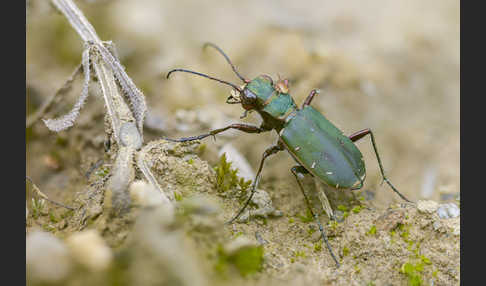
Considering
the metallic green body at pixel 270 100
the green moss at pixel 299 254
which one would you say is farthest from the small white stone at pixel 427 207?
the metallic green body at pixel 270 100

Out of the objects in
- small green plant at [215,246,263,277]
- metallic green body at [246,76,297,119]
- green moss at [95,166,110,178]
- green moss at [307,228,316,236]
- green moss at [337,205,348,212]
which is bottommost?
small green plant at [215,246,263,277]

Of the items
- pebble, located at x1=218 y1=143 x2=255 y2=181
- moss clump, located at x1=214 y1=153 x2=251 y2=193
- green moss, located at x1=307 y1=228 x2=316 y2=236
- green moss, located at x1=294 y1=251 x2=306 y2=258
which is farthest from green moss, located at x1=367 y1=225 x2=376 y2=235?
pebble, located at x1=218 y1=143 x2=255 y2=181

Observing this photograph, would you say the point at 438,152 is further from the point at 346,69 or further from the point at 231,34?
the point at 231,34

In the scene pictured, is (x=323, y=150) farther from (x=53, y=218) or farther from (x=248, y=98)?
(x=53, y=218)

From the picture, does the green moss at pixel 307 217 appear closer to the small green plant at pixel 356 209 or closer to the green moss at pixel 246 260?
the small green plant at pixel 356 209

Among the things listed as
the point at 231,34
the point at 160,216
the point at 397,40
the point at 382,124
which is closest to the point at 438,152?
the point at 382,124

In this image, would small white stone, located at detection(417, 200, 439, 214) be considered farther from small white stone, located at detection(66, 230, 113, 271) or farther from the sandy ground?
small white stone, located at detection(66, 230, 113, 271)
